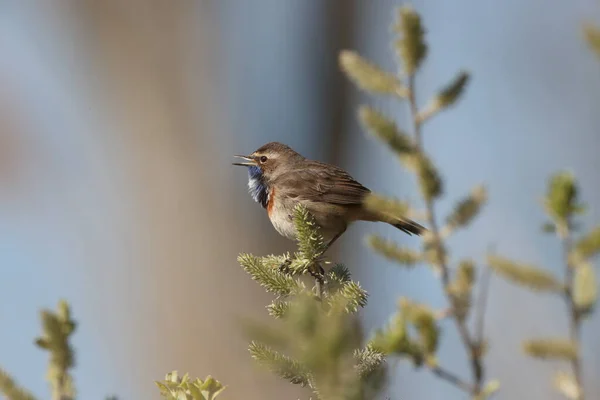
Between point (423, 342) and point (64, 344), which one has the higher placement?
point (64, 344)

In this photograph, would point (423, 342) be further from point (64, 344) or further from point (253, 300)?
point (253, 300)

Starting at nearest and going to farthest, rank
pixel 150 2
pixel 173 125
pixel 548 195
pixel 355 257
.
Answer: pixel 548 195, pixel 355 257, pixel 173 125, pixel 150 2

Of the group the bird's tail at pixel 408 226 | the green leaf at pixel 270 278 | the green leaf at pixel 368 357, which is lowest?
the green leaf at pixel 368 357

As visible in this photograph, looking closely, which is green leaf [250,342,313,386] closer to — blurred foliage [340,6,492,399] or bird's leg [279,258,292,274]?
blurred foliage [340,6,492,399]

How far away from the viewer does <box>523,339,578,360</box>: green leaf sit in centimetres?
81

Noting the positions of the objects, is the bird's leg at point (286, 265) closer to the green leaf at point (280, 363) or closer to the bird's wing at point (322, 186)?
the green leaf at point (280, 363)

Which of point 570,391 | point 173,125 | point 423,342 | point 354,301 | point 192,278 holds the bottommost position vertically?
point 570,391

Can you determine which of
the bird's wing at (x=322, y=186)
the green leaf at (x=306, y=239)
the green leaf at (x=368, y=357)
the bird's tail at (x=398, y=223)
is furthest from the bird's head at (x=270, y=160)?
the green leaf at (x=368, y=357)

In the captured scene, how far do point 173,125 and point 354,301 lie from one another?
280 inches

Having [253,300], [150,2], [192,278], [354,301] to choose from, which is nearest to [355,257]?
[253,300]

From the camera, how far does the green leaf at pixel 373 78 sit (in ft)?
3.37

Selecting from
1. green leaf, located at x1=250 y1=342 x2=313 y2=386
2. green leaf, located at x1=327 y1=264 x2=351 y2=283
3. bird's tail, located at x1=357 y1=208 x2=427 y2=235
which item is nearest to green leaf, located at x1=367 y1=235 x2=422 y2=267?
green leaf, located at x1=250 y1=342 x2=313 y2=386

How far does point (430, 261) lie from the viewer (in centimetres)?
93

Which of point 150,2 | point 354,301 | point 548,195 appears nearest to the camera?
point 548,195
